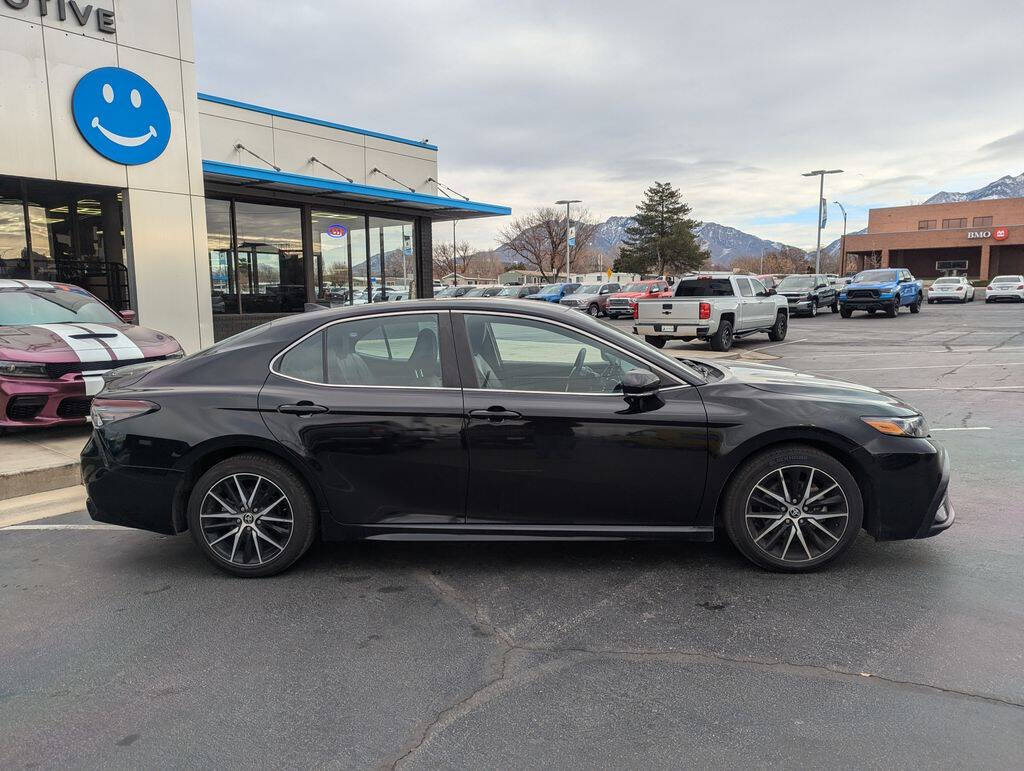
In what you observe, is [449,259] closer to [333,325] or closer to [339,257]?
[339,257]

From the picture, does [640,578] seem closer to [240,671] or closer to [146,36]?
[240,671]

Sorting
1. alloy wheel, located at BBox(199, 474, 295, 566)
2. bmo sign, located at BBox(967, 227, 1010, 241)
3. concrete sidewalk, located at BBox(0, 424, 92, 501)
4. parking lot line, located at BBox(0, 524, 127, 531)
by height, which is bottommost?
parking lot line, located at BBox(0, 524, 127, 531)

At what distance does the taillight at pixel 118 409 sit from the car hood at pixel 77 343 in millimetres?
3315

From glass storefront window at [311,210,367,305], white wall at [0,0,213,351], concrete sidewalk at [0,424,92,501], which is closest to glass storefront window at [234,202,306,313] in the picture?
glass storefront window at [311,210,367,305]

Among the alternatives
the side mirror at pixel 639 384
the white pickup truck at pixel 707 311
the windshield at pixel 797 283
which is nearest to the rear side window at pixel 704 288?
the white pickup truck at pixel 707 311

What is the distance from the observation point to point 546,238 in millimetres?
70938

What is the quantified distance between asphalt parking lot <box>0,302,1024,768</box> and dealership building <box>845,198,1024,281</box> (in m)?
67.5

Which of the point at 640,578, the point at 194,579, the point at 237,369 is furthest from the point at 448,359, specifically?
the point at 194,579

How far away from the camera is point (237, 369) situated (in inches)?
159

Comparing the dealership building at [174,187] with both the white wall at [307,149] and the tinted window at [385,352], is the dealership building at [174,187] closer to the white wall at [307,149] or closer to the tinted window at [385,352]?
the white wall at [307,149]

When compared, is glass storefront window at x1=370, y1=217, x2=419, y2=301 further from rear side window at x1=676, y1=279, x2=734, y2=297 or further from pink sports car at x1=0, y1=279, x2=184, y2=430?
pink sports car at x1=0, y1=279, x2=184, y2=430

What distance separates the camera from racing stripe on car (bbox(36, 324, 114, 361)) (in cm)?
691

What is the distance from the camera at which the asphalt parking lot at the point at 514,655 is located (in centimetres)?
254

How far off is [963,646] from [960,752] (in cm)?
85
